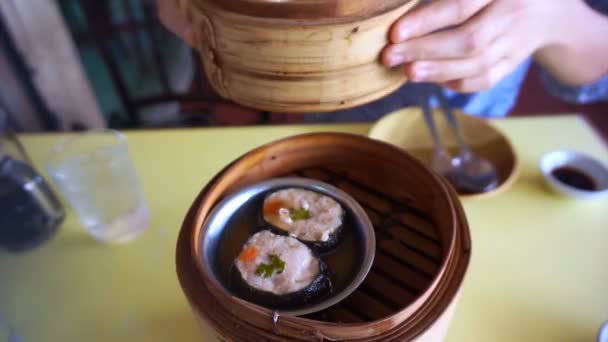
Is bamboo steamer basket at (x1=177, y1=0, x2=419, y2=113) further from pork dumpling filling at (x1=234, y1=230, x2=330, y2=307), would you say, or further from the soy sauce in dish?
the soy sauce in dish

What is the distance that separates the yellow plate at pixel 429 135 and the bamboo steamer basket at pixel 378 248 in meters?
0.34

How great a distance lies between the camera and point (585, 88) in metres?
1.33

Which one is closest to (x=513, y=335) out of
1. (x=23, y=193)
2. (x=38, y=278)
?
(x=38, y=278)

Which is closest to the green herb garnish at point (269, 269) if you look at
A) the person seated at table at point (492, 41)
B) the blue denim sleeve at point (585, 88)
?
the person seated at table at point (492, 41)

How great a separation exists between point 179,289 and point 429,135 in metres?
0.77

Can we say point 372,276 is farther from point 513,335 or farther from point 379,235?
point 513,335

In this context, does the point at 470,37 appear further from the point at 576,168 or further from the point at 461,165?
the point at 576,168

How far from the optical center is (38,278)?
0.99 metres

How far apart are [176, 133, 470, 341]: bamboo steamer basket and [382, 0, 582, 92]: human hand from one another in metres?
0.18

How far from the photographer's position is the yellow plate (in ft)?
3.90

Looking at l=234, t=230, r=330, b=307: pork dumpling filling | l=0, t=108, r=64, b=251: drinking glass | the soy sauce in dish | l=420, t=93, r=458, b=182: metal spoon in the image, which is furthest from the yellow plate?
l=0, t=108, r=64, b=251: drinking glass

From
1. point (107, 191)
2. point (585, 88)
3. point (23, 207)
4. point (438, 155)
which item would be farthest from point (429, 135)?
point (23, 207)

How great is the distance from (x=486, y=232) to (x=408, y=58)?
57cm

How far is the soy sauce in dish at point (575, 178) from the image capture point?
110 centimetres
